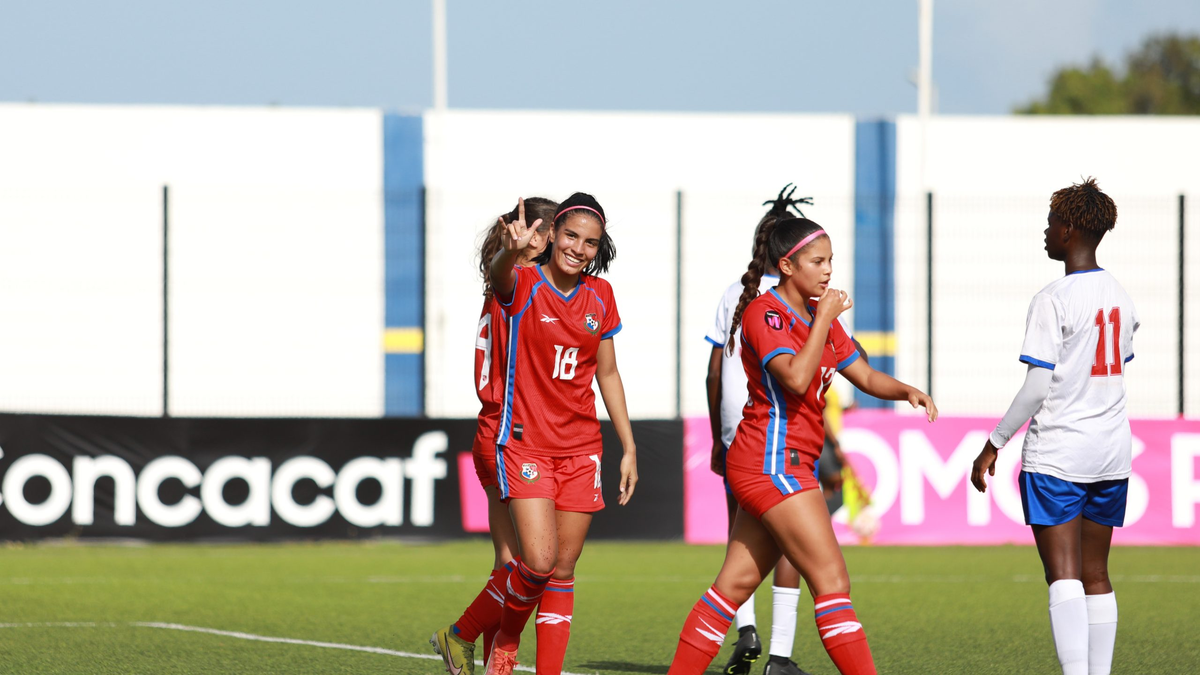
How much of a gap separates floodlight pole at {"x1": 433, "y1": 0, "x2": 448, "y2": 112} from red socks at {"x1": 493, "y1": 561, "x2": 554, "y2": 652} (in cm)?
1540

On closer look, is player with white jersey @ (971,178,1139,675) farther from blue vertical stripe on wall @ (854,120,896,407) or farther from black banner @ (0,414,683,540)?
blue vertical stripe on wall @ (854,120,896,407)

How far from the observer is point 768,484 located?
4359mm

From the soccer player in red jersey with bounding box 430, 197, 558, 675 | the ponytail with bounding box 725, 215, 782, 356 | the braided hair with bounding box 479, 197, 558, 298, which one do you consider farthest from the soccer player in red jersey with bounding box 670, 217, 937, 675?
the braided hair with bounding box 479, 197, 558, 298

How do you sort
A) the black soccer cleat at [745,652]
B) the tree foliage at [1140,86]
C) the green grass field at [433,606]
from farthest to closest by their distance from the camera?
1. the tree foliage at [1140,86]
2. the green grass field at [433,606]
3. the black soccer cleat at [745,652]

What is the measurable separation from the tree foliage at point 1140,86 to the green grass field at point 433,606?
44.3 metres

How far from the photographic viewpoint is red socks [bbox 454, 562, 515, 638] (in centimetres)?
522

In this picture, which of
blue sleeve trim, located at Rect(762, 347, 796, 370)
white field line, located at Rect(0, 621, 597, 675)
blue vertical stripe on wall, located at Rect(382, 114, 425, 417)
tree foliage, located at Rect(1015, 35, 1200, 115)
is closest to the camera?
blue sleeve trim, located at Rect(762, 347, 796, 370)

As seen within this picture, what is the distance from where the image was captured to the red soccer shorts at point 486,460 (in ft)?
16.4

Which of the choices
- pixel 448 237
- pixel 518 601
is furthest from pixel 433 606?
pixel 448 237

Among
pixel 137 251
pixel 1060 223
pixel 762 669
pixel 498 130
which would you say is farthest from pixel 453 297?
pixel 1060 223

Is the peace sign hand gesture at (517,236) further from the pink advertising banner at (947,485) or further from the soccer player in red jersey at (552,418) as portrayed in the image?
the pink advertising banner at (947,485)

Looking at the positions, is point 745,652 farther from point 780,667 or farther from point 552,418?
→ point 552,418

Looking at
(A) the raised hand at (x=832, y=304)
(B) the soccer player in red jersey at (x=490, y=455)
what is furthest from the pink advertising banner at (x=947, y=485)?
(A) the raised hand at (x=832, y=304)

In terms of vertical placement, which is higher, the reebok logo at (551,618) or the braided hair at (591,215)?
the braided hair at (591,215)
